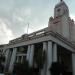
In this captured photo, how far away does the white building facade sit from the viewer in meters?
19.1

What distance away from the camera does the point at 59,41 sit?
842 inches

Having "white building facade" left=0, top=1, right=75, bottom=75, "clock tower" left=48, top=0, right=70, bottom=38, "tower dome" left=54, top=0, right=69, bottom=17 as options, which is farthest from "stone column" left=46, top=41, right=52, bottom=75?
"tower dome" left=54, top=0, right=69, bottom=17

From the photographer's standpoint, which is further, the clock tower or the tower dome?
the tower dome

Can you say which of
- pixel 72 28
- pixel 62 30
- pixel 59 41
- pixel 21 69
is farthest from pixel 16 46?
pixel 72 28

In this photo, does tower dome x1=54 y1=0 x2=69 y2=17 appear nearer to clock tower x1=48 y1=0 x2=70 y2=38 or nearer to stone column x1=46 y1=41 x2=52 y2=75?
clock tower x1=48 y1=0 x2=70 y2=38

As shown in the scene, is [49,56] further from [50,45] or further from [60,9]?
[60,9]

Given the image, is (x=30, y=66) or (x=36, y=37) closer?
(x=30, y=66)

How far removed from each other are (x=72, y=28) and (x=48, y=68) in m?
22.1

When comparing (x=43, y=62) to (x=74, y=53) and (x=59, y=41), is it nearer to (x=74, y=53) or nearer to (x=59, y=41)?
(x=59, y=41)

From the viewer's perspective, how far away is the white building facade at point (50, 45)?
19080mm

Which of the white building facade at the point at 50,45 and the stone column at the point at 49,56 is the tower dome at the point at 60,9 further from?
the stone column at the point at 49,56

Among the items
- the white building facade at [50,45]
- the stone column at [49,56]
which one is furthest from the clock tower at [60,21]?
the stone column at [49,56]

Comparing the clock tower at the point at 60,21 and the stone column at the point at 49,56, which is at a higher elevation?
the clock tower at the point at 60,21

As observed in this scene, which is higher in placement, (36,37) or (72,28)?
(72,28)
